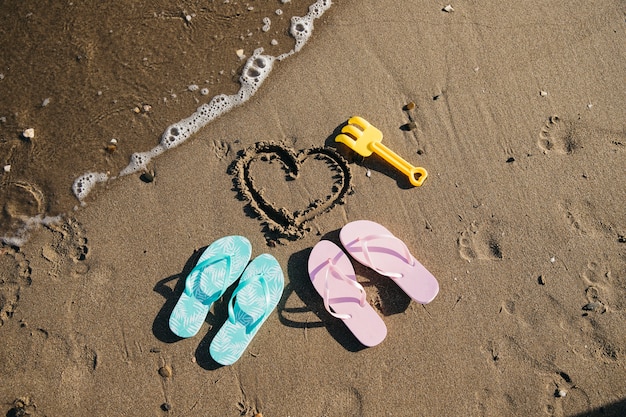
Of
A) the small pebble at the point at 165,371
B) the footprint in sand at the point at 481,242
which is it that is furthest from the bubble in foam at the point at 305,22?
the small pebble at the point at 165,371

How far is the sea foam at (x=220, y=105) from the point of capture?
364 centimetres

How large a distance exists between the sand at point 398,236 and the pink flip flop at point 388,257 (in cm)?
9

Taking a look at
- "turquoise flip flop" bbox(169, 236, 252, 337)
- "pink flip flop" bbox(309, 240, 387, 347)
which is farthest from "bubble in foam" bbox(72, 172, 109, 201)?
"pink flip flop" bbox(309, 240, 387, 347)

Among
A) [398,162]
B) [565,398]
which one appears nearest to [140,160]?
[398,162]

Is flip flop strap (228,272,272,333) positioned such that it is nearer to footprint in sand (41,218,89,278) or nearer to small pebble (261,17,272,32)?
footprint in sand (41,218,89,278)

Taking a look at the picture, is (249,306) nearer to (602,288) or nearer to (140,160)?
(140,160)

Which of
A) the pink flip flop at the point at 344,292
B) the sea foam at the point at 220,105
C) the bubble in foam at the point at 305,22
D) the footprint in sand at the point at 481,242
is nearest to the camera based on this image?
the pink flip flop at the point at 344,292

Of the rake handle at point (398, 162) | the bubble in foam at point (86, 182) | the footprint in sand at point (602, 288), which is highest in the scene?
the rake handle at point (398, 162)

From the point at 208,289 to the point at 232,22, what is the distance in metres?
2.24

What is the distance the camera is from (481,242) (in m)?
3.56

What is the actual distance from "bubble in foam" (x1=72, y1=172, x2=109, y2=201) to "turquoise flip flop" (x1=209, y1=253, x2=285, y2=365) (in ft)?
4.49

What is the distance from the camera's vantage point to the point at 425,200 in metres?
→ 3.61

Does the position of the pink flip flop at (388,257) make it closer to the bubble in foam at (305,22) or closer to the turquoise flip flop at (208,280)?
the turquoise flip flop at (208,280)

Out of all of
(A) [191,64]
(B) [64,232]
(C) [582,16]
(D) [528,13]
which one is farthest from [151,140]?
(C) [582,16]
